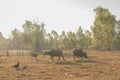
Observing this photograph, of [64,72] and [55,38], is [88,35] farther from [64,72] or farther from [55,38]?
[64,72]

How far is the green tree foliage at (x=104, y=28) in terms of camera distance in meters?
75.6

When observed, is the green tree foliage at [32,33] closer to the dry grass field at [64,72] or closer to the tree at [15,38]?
the tree at [15,38]

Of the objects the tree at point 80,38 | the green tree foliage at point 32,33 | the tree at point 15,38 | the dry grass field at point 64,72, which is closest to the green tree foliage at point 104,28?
the green tree foliage at point 32,33

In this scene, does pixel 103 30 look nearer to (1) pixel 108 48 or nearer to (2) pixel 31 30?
(1) pixel 108 48

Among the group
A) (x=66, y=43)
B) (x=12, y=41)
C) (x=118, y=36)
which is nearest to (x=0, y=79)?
(x=118, y=36)

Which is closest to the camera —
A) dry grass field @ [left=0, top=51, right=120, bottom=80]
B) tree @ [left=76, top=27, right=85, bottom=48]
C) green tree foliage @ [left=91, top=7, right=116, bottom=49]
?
dry grass field @ [left=0, top=51, right=120, bottom=80]

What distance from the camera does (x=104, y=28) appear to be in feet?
251

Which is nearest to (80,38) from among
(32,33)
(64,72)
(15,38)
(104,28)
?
(32,33)

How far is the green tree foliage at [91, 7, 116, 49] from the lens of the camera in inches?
2975

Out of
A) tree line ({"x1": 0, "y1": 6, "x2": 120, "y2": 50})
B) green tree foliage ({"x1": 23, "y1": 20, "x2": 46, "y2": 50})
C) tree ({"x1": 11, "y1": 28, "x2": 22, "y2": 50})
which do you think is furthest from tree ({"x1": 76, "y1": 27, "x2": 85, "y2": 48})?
tree ({"x1": 11, "y1": 28, "x2": 22, "y2": 50})

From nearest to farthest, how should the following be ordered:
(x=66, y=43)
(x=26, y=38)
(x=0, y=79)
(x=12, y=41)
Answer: (x=0, y=79) < (x=26, y=38) < (x=66, y=43) < (x=12, y=41)

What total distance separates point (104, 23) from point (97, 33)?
145 inches

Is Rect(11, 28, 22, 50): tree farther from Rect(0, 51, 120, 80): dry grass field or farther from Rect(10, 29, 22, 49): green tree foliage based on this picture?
Rect(0, 51, 120, 80): dry grass field

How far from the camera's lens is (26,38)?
3612 inches
